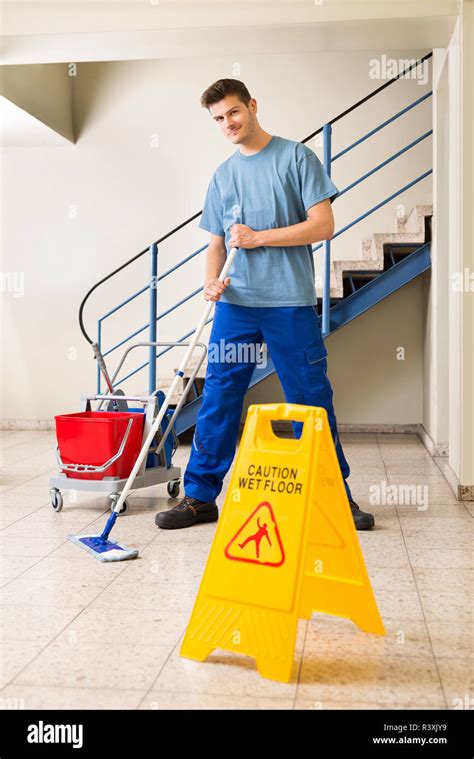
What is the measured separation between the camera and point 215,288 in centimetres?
302

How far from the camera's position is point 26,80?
560 centimetres

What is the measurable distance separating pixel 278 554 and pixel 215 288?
1.39 m

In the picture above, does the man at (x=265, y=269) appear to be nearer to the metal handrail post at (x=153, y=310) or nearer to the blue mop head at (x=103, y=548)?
the blue mop head at (x=103, y=548)

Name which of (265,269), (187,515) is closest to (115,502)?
(187,515)

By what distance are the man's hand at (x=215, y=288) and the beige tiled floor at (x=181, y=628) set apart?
0.93 meters

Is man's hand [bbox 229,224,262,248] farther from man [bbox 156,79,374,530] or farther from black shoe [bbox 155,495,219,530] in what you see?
black shoe [bbox 155,495,219,530]

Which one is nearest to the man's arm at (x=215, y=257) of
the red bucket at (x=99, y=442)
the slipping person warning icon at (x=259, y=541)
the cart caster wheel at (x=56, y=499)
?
the red bucket at (x=99, y=442)

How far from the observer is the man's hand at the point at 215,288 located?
302 cm

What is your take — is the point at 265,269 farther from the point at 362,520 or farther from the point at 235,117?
the point at 362,520

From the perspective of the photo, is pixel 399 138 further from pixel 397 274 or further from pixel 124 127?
pixel 124 127

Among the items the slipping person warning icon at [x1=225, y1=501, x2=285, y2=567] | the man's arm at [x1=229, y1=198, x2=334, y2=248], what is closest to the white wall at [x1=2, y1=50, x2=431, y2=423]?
the man's arm at [x1=229, y1=198, x2=334, y2=248]

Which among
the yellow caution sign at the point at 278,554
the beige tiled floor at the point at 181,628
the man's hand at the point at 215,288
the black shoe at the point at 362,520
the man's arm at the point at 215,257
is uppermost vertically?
the man's arm at the point at 215,257

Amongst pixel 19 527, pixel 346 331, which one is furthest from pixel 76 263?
pixel 19 527
